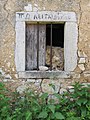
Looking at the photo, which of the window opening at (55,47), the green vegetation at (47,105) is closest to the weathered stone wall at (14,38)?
the green vegetation at (47,105)

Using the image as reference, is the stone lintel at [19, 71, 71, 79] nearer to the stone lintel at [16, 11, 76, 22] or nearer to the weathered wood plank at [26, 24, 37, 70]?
the weathered wood plank at [26, 24, 37, 70]

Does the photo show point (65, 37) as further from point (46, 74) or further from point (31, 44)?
point (46, 74)

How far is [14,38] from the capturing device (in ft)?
15.8

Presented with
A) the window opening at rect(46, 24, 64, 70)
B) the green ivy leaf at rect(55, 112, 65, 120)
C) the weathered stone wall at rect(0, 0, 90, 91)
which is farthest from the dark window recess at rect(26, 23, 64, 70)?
the green ivy leaf at rect(55, 112, 65, 120)

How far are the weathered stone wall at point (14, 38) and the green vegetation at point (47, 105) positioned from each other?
0.65ft

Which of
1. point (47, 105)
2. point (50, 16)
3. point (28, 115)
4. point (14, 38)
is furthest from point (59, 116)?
point (50, 16)

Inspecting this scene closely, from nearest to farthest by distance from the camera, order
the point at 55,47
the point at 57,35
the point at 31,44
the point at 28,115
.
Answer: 1. the point at 28,115
2. the point at 31,44
3. the point at 55,47
4. the point at 57,35

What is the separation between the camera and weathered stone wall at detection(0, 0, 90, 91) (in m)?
4.82

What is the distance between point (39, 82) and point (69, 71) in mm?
571

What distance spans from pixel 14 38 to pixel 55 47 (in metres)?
0.80

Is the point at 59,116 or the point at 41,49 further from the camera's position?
the point at 41,49

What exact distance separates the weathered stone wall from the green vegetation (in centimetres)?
20

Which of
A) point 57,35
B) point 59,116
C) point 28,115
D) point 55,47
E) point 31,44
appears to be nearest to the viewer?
point 28,115

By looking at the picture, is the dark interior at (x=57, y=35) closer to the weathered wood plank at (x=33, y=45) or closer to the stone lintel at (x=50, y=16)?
the weathered wood plank at (x=33, y=45)
